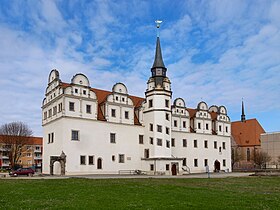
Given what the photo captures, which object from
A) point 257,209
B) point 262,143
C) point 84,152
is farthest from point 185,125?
point 257,209

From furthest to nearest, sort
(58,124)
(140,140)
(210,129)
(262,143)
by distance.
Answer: (262,143), (210,129), (140,140), (58,124)

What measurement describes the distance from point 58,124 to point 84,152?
516 centimetres

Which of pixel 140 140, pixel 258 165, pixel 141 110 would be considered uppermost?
pixel 141 110

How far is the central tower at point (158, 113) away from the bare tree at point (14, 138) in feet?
117

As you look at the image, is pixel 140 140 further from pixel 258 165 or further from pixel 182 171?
pixel 258 165

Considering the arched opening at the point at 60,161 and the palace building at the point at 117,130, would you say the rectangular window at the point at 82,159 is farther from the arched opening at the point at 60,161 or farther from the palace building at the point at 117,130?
the arched opening at the point at 60,161

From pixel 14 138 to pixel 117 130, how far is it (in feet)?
117

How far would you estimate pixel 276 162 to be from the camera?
84625 millimetres

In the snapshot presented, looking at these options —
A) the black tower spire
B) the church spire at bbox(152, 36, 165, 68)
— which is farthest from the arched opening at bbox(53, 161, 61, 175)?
the church spire at bbox(152, 36, 165, 68)

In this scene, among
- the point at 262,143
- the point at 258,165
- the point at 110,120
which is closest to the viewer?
the point at 110,120

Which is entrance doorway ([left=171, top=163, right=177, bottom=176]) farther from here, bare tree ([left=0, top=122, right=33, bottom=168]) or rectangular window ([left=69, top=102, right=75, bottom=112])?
bare tree ([left=0, top=122, right=33, bottom=168])

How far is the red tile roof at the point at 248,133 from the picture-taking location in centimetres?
8944

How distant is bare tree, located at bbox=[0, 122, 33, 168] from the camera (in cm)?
7456

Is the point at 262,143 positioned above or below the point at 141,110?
below
